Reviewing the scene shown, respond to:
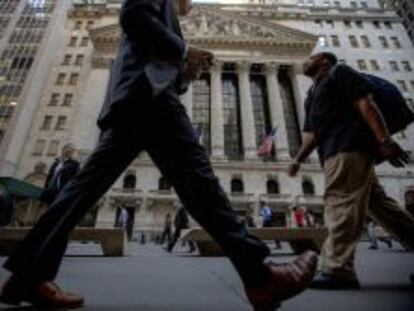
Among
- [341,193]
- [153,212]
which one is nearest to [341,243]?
[341,193]

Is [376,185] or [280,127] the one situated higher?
[280,127]

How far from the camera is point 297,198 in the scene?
103 ft

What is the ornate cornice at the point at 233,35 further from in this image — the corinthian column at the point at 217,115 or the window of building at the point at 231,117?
the window of building at the point at 231,117

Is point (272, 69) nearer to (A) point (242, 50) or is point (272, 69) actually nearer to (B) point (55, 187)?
(A) point (242, 50)

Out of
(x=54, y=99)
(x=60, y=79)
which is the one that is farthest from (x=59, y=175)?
(x=60, y=79)

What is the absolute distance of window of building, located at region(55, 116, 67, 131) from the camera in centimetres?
3528

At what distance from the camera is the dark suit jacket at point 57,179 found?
22.0 ft

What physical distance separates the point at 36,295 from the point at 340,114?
9.25 feet

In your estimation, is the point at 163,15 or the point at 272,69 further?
the point at 272,69

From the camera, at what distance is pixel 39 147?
33.9 metres

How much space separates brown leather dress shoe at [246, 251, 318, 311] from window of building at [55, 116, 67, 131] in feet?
119

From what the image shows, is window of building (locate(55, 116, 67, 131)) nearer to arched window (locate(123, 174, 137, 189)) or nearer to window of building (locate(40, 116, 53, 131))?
window of building (locate(40, 116, 53, 131))

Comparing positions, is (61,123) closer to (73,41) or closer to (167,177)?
(73,41)

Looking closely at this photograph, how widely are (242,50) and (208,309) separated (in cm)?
4039
